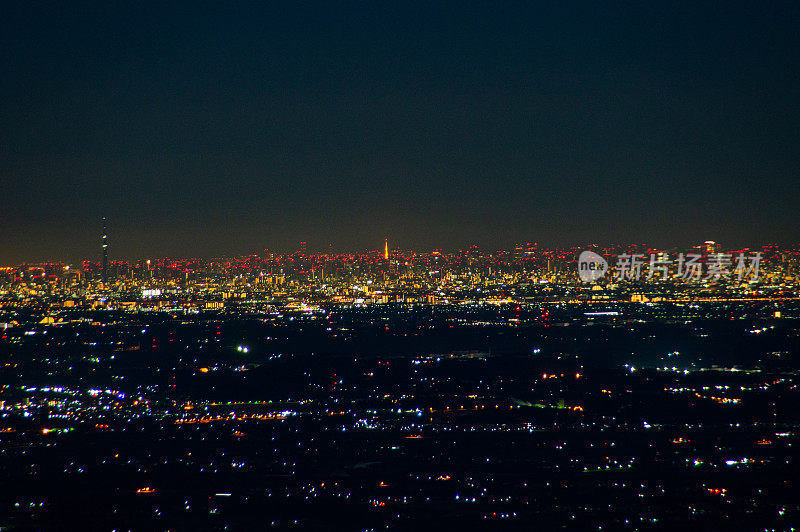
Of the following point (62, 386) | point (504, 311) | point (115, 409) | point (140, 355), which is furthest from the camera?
point (504, 311)

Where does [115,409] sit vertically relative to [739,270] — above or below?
below

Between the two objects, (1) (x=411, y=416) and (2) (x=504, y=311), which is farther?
(2) (x=504, y=311)

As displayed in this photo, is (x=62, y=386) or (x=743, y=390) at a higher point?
(x=743, y=390)

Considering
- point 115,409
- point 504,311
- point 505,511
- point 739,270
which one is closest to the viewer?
point 505,511

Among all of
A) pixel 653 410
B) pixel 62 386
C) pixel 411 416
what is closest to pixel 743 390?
pixel 653 410

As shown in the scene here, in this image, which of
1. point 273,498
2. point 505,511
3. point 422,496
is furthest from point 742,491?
point 273,498

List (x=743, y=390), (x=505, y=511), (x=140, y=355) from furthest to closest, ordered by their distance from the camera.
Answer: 1. (x=140, y=355)
2. (x=743, y=390)
3. (x=505, y=511)

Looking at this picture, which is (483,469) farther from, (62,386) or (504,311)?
(504,311)

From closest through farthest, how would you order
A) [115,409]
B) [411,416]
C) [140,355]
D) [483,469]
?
1. [483,469]
2. [411,416]
3. [115,409]
4. [140,355]

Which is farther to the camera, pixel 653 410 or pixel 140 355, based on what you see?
pixel 140 355

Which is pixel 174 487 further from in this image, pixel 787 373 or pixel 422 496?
pixel 787 373
